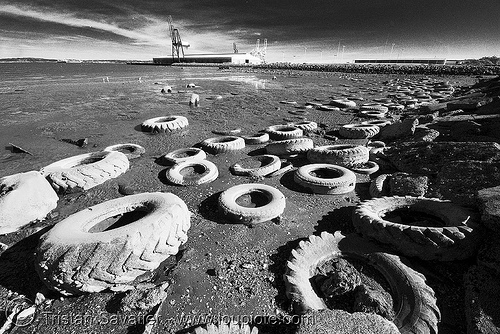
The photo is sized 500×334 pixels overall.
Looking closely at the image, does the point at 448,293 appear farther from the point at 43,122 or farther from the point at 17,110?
the point at 17,110

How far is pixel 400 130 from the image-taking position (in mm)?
7770

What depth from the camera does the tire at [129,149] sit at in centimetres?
712

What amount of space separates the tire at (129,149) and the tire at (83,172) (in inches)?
42.5

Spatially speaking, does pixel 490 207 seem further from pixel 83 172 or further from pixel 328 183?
pixel 83 172

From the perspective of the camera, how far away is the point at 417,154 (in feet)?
18.2

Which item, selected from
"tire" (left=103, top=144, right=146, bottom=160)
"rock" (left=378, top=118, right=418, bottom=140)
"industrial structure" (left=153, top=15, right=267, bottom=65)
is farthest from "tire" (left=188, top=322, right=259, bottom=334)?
"industrial structure" (left=153, top=15, right=267, bottom=65)

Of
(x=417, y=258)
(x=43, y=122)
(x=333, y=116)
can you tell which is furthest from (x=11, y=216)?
(x=333, y=116)

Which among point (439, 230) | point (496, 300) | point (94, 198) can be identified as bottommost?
point (94, 198)

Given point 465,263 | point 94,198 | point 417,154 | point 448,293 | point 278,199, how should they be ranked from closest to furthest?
point 448,293 → point 465,263 → point 278,199 → point 94,198 → point 417,154

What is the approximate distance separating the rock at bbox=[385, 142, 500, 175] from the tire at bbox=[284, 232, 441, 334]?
2926 millimetres

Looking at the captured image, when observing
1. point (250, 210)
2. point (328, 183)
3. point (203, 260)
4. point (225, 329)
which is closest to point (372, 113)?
point (328, 183)

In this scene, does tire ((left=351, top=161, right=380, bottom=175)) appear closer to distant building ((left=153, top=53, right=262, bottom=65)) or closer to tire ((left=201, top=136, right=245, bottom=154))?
tire ((left=201, top=136, right=245, bottom=154))

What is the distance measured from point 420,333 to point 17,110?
60.5ft

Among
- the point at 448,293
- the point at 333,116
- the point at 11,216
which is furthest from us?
the point at 333,116
